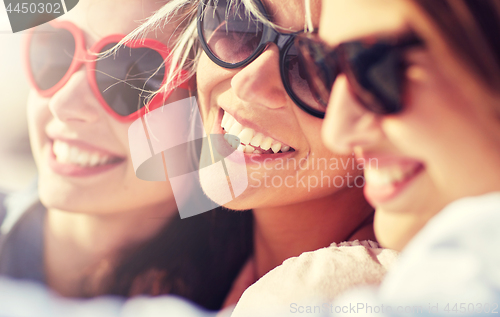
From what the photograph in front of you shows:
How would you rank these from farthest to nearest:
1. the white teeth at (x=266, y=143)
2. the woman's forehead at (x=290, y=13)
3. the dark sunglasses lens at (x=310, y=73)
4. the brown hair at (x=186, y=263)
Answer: the brown hair at (x=186, y=263) < the white teeth at (x=266, y=143) < the woman's forehead at (x=290, y=13) < the dark sunglasses lens at (x=310, y=73)

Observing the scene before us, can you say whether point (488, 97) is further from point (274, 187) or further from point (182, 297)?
point (182, 297)

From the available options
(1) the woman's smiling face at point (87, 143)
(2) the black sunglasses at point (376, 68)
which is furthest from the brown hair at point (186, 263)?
(2) the black sunglasses at point (376, 68)

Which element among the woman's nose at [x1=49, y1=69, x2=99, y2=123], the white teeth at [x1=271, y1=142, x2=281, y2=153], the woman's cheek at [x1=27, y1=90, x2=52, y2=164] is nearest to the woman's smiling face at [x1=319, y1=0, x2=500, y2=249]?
the white teeth at [x1=271, y1=142, x2=281, y2=153]

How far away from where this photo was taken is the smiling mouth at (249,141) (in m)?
0.69

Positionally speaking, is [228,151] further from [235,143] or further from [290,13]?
[290,13]

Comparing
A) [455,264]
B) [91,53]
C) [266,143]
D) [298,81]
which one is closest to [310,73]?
[298,81]

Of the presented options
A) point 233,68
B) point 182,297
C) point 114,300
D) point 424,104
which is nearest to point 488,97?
point 424,104

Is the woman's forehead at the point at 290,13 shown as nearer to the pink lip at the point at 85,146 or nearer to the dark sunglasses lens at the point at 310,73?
the dark sunglasses lens at the point at 310,73

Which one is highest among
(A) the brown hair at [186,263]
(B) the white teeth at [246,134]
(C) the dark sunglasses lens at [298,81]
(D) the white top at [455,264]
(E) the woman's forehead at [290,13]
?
(E) the woman's forehead at [290,13]

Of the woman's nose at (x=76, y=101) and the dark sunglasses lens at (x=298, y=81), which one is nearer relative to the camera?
the dark sunglasses lens at (x=298, y=81)

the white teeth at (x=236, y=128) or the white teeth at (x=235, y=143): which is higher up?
the white teeth at (x=236, y=128)

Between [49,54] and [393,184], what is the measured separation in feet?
2.50

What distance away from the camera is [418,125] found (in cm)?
40

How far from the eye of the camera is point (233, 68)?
2.19ft
